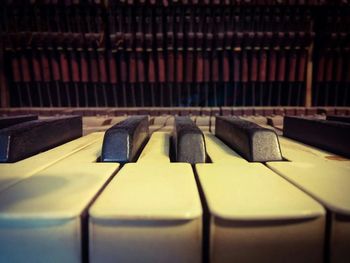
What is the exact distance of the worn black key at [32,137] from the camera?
1.86ft

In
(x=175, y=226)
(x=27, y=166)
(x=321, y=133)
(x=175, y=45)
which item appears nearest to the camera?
(x=175, y=226)

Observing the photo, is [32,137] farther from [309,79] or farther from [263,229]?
[309,79]

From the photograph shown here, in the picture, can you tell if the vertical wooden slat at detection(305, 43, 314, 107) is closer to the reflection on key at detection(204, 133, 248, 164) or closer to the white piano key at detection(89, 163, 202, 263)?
the reflection on key at detection(204, 133, 248, 164)

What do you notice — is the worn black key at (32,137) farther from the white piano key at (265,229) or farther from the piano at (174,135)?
the white piano key at (265,229)

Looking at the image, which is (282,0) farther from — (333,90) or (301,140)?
(301,140)

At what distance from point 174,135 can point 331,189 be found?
45 centimetres

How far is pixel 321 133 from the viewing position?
74cm

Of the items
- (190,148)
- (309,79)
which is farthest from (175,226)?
(309,79)

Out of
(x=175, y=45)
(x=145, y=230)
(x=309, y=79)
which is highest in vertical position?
(x=175, y=45)

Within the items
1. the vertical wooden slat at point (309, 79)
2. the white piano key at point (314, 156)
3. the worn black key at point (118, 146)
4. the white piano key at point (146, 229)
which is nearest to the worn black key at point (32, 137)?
the worn black key at point (118, 146)

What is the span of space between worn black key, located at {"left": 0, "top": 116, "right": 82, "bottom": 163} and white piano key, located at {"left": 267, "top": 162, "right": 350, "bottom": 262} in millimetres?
553

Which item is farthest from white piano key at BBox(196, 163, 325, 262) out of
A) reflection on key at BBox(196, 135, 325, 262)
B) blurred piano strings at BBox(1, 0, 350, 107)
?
blurred piano strings at BBox(1, 0, 350, 107)

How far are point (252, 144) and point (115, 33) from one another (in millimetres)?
1310

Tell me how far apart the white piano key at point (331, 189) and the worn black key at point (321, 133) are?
0.16 meters
